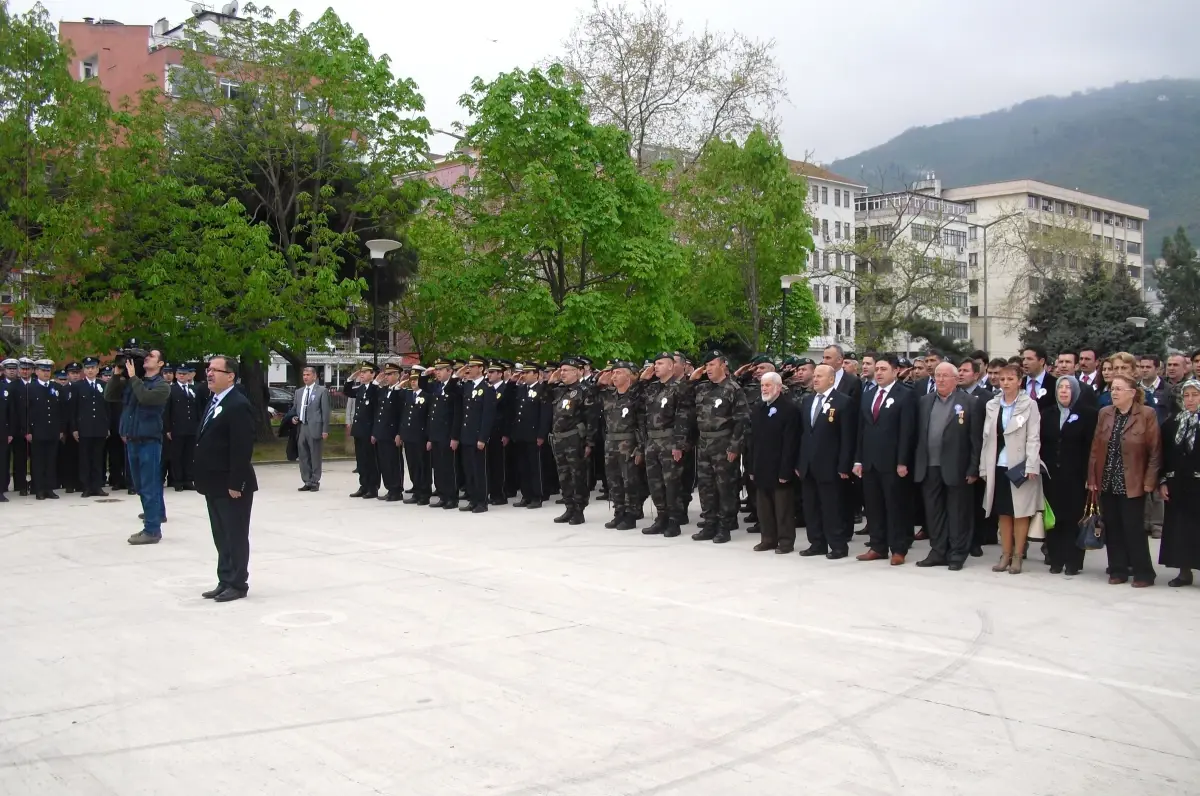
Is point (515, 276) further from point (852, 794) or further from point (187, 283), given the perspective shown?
point (852, 794)

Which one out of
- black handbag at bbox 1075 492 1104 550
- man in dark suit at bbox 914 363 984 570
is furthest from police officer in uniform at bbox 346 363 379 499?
black handbag at bbox 1075 492 1104 550

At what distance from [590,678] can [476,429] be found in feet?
28.2

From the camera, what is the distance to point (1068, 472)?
32.2ft

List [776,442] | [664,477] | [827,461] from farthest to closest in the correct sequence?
Answer: [664,477] < [776,442] < [827,461]

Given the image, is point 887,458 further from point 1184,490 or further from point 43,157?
point 43,157

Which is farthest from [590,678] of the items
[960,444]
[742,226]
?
[742,226]

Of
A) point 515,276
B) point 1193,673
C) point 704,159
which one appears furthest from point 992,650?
point 704,159

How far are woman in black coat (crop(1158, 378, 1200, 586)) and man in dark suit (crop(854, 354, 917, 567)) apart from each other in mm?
2247

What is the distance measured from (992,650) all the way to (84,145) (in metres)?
21.8

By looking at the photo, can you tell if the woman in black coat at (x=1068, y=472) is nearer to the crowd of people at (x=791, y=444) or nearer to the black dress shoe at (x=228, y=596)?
the crowd of people at (x=791, y=444)

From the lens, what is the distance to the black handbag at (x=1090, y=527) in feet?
30.9

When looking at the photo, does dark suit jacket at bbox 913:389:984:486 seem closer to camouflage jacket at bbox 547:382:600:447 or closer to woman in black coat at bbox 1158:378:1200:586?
woman in black coat at bbox 1158:378:1200:586

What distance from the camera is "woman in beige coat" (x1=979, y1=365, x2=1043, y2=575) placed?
9.78 m

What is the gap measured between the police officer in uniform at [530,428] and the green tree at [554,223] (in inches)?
348
